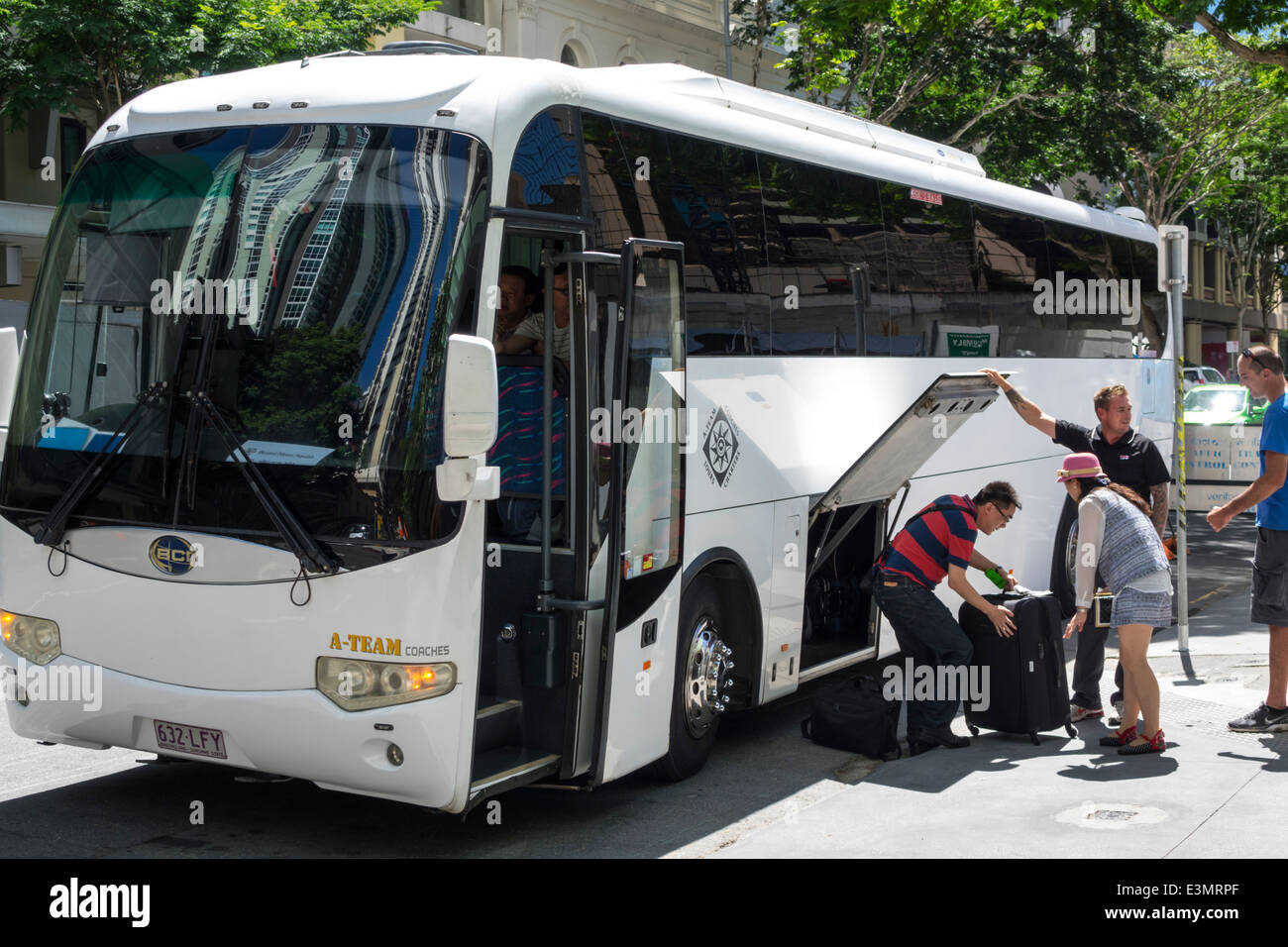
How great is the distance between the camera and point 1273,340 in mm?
72312

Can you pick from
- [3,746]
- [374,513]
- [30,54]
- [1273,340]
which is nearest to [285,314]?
[374,513]

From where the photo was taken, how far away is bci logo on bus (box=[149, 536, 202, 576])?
6.12 metres

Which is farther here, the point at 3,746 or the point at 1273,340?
the point at 1273,340

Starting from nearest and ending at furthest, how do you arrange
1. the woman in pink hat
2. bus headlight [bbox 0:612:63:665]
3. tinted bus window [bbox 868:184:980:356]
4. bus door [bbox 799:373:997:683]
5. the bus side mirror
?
the bus side mirror < bus headlight [bbox 0:612:63:665] < the woman in pink hat < bus door [bbox 799:373:997:683] < tinted bus window [bbox 868:184:980:356]

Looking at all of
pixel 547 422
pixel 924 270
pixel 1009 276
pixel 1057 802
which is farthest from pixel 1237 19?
pixel 547 422

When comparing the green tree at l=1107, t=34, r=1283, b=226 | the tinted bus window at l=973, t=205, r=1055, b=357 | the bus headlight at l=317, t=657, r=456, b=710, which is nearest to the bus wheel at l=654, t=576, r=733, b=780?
the bus headlight at l=317, t=657, r=456, b=710

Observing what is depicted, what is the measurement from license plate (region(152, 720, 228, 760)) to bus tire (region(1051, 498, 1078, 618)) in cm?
827

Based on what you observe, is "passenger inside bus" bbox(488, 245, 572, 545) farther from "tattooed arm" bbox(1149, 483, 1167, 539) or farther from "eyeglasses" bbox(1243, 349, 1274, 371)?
"tattooed arm" bbox(1149, 483, 1167, 539)

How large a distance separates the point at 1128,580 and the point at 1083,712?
1.40 meters

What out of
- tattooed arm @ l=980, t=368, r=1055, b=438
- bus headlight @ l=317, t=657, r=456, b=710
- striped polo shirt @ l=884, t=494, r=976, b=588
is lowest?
bus headlight @ l=317, t=657, r=456, b=710

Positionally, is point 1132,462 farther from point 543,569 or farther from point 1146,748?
point 543,569

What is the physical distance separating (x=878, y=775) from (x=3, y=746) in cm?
477

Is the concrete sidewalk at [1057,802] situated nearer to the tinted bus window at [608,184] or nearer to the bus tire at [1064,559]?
the tinted bus window at [608,184]

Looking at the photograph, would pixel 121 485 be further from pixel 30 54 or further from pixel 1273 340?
pixel 1273 340
